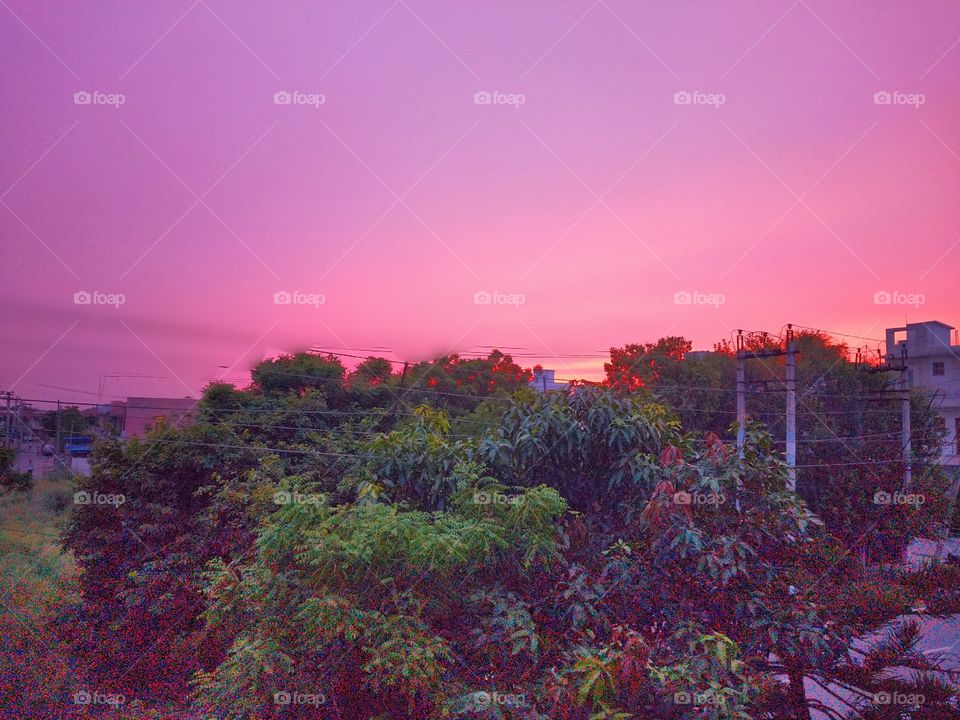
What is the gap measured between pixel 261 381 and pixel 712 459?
15.3 m

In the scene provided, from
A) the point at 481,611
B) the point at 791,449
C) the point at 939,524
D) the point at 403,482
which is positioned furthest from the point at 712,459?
the point at 791,449

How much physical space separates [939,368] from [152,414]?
32.6 metres

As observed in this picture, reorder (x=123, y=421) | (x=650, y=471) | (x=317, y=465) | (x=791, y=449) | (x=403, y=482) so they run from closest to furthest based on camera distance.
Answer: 1. (x=650, y=471)
2. (x=403, y=482)
3. (x=317, y=465)
4. (x=791, y=449)
5. (x=123, y=421)

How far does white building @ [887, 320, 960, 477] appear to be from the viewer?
29391mm

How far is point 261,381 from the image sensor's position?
18453mm

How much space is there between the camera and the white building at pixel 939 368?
29.4 meters

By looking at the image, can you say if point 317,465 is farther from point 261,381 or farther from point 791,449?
point 791,449

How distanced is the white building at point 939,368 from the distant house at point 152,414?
86.3ft
